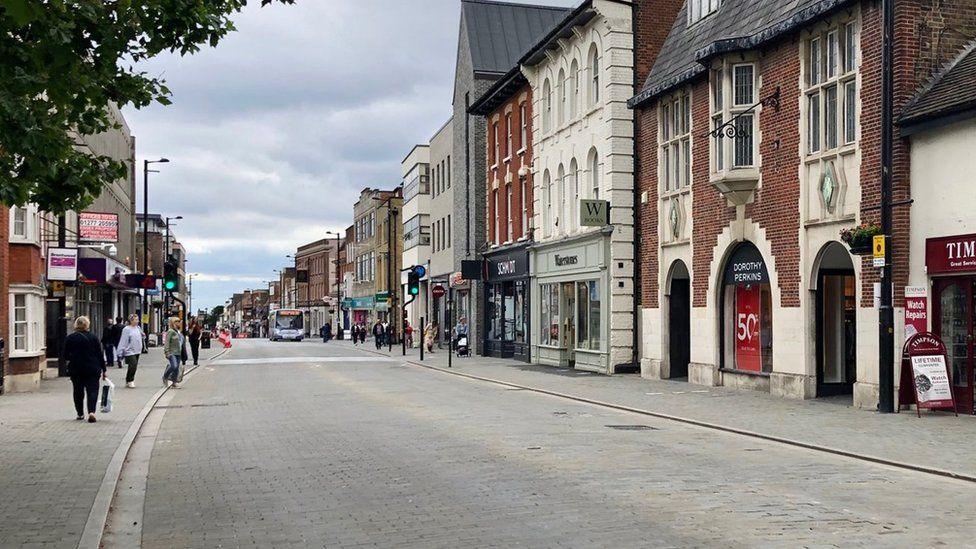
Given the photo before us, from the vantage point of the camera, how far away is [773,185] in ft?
70.1

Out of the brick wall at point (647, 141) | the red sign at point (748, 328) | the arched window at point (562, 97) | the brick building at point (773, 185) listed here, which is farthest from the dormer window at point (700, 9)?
the red sign at point (748, 328)

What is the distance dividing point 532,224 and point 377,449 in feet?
79.8

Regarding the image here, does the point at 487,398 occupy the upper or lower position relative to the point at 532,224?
lower

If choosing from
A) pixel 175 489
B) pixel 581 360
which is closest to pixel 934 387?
pixel 175 489

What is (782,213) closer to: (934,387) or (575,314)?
(934,387)

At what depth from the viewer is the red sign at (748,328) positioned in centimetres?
2266

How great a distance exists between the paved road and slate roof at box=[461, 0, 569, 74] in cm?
3175

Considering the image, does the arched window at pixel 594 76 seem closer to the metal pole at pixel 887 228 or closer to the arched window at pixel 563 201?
the arched window at pixel 563 201

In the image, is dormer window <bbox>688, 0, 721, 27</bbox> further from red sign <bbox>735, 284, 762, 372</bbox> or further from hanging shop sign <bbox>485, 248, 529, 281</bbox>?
hanging shop sign <bbox>485, 248, 529, 281</bbox>

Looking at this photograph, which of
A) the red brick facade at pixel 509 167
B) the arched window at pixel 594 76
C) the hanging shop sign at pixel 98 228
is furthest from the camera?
the hanging shop sign at pixel 98 228

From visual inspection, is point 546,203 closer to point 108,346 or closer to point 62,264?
point 62,264

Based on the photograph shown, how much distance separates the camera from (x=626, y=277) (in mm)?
29469

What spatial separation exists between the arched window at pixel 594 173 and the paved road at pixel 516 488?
13.9 metres

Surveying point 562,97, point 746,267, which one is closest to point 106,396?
point 746,267
